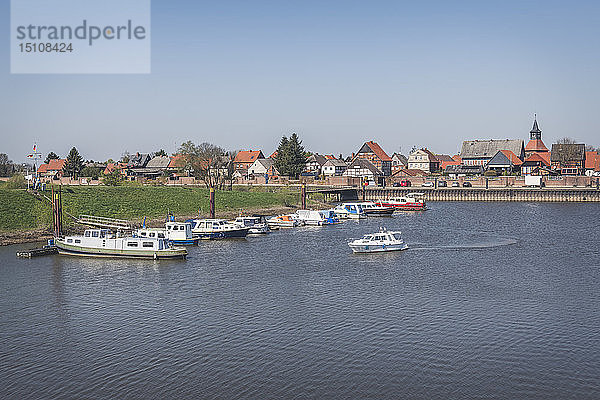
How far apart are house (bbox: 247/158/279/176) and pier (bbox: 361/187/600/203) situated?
49034 millimetres

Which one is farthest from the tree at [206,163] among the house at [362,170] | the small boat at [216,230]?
the small boat at [216,230]

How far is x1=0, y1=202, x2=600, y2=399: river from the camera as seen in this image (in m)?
27.1

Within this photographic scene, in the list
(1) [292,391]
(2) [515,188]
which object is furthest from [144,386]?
(2) [515,188]

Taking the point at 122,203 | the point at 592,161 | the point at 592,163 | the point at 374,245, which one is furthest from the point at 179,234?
the point at 592,161

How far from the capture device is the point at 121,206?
84438 millimetres

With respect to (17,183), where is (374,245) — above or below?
below

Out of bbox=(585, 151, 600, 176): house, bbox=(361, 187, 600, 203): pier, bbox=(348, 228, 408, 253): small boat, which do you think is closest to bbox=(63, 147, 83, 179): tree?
bbox=(361, 187, 600, 203): pier

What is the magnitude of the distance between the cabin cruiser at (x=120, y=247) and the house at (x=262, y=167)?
134m

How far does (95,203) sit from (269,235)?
25700 millimetres

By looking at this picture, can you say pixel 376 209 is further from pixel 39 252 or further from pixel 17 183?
pixel 39 252

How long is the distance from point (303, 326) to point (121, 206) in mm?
56046

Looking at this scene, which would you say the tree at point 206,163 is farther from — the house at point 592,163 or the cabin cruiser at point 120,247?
the house at point 592,163

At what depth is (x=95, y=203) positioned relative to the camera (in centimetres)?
8212

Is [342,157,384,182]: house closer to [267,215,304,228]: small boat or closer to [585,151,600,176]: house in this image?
[585,151,600,176]: house
